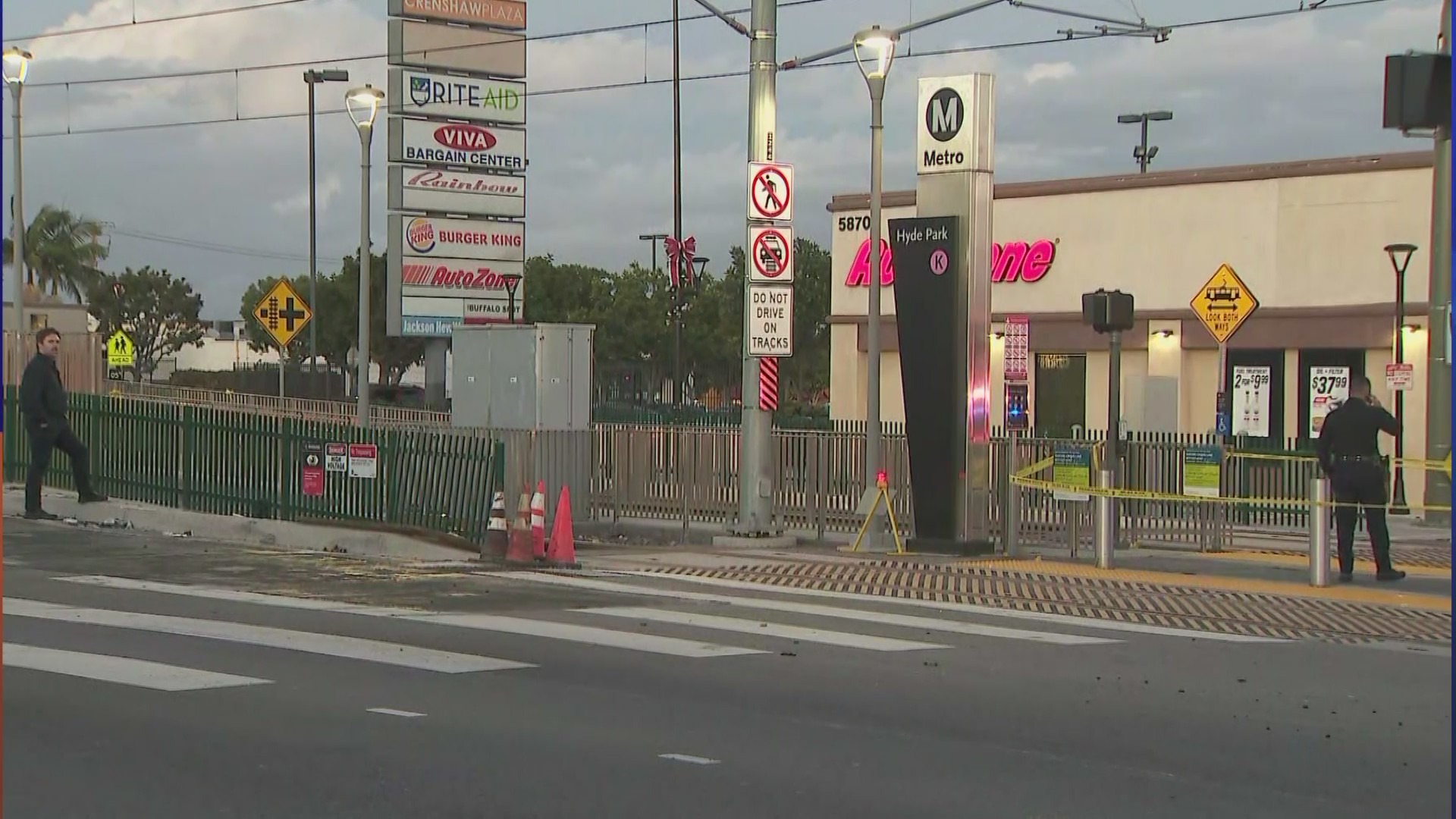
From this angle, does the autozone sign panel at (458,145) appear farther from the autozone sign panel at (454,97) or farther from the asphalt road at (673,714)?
the asphalt road at (673,714)

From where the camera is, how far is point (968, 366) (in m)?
19.3

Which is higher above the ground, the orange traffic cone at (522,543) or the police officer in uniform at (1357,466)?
the police officer in uniform at (1357,466)

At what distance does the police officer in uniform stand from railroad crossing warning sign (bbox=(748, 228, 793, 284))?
23.6 feet

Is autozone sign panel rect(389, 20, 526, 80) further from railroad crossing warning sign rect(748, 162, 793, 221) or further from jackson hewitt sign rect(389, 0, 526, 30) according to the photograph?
railroad crossing warning sign rect(748, 162, 793, 221)

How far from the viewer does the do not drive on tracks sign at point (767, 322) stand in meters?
21.0

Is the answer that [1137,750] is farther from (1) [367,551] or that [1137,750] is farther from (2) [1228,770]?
(1) [367,551]

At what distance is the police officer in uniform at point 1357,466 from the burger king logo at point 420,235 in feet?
96.9

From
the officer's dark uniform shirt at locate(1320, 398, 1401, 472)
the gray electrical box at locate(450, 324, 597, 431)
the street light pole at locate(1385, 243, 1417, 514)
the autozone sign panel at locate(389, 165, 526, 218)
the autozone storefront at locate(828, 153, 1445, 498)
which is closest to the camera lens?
the officer's dark uniform shirt at locate(1320, 398, 1401, 472)

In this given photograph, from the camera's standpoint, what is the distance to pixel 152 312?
8456 cm

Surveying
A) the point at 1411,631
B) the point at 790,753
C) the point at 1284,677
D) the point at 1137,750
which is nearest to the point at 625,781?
the point at 790,753

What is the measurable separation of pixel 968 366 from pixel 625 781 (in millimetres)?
12873

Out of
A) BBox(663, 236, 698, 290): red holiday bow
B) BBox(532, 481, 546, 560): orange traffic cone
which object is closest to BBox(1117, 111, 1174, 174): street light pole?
BBox(663, 236, 698, 290): red holiday bow

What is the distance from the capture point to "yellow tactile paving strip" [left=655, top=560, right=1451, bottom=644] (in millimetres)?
13242

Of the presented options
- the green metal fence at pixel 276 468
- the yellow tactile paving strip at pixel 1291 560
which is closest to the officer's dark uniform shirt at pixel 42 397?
the green metal fence at pixel 276 468
